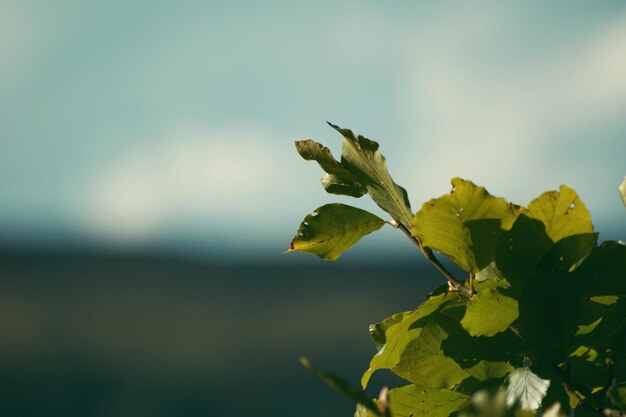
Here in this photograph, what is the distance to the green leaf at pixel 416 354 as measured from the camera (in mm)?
581

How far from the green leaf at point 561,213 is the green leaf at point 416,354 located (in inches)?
4.8

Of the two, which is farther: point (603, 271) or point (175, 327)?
point (175, 327)

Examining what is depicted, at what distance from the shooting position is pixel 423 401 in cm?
59

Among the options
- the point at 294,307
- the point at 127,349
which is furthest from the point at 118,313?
the point at 294,307

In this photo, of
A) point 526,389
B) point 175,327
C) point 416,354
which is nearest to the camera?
point 526,389

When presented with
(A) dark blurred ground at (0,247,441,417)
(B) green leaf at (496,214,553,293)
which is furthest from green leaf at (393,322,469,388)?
(A) dark blurred ground at (0,247,441,417)

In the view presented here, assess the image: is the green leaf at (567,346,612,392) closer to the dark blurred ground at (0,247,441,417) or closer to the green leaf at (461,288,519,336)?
the green leaf at (461,288,519,336)

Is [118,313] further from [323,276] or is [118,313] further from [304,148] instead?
[304,148]

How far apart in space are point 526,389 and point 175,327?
1060 cm

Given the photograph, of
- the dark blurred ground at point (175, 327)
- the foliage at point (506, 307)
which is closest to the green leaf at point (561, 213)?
the foliage at point (506, 307)

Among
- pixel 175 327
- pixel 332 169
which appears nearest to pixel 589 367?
pixel 332 169

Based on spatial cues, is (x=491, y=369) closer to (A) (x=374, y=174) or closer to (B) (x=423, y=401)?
(B) (x=423, y=401)

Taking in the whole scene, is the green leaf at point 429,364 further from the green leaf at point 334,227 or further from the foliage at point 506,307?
the green leaf at point 334,227

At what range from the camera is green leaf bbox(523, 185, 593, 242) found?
486 millimetres
